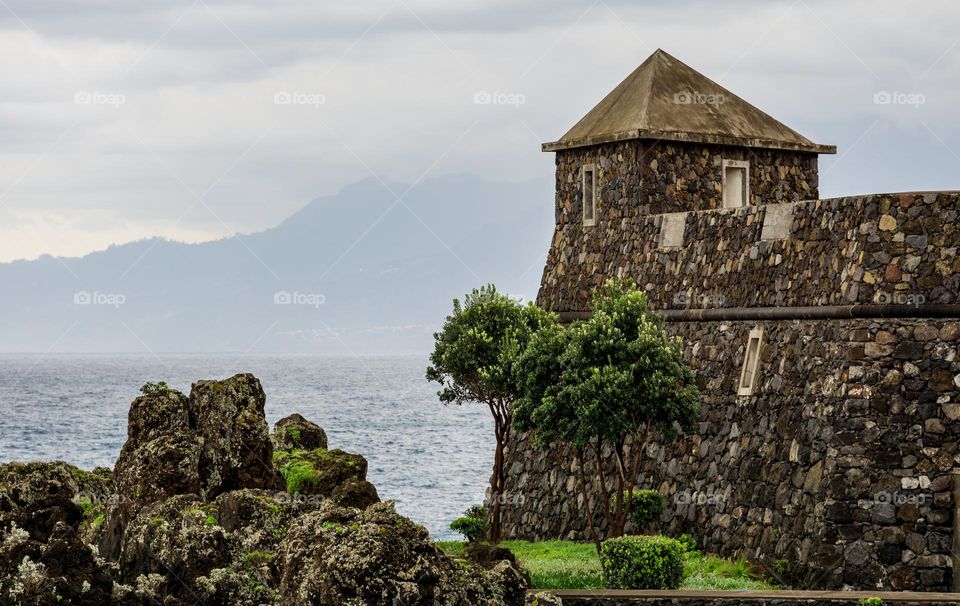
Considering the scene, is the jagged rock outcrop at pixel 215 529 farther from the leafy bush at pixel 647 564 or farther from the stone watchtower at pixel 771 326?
the stone watchtower at pixel 771 326

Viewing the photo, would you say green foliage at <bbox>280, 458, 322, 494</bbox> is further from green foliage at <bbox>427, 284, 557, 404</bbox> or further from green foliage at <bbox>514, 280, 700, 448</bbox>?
green foliage at <bbox>514, 280, 700, 448</bbox>

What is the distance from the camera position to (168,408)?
29156 millimetres

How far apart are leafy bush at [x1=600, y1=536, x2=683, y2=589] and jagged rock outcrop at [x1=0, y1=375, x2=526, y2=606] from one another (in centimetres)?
508

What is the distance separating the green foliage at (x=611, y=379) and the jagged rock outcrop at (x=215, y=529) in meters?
4.13

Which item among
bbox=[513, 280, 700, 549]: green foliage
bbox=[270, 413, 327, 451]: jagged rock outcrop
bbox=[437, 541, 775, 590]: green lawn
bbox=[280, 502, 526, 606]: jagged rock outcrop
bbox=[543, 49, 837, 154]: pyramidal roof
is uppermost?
bbox=[543, 49, 837, 154]: pyramidal roof

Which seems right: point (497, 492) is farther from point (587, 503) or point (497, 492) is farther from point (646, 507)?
point (646, 507)

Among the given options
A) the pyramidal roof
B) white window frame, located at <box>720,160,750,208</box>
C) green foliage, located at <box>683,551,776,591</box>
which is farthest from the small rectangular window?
green foliage, located at <box>683,551,776,591</box>

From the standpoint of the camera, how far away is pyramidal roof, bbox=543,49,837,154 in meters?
35.5

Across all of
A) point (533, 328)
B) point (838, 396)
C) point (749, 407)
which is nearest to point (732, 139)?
point (533, 328)

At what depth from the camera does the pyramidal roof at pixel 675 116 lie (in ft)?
116

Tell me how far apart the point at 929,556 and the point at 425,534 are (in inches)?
403

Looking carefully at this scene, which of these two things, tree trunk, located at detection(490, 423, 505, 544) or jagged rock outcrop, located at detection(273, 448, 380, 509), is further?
tree trunk, located at detection(490, 423, 505, 544)

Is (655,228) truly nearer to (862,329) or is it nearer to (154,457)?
(862,329)

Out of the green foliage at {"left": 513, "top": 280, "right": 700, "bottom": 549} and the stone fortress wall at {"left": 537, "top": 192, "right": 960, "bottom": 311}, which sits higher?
the stone fortress wall at {"left": 537, "top": 192, "right": 960, "bottom": 311}
